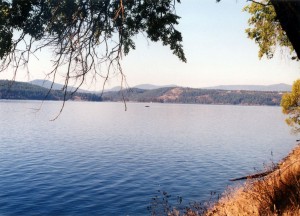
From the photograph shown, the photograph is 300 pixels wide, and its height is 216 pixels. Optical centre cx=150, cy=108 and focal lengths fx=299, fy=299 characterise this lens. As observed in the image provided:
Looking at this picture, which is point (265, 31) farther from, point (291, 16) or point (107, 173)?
point (107, 173)

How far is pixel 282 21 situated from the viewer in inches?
151

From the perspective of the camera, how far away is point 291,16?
3.75 m

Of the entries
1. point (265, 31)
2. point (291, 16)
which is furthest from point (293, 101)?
point (291, 16)

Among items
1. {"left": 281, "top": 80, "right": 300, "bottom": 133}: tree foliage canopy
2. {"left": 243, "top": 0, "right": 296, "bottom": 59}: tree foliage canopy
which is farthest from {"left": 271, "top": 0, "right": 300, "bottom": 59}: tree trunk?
{"left": 281, "top": 80, "right": 300, "bottom": 133}: tree foliage canopy

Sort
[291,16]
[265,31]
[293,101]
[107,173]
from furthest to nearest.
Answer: [107,173] < [293,101] < [265,31] < [291,16]

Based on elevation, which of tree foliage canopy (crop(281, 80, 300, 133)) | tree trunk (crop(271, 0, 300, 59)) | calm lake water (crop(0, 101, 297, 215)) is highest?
tree trunk (crop(271, 0, 300, 59))

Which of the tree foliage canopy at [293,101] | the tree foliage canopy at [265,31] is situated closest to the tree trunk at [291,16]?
the tree foliage canopy at [265,31]

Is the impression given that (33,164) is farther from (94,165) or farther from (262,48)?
(262,48)

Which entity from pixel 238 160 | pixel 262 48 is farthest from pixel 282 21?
pixel 238 160

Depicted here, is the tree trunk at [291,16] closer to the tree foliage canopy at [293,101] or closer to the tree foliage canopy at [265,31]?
the tree foliage canopy at [265,31]

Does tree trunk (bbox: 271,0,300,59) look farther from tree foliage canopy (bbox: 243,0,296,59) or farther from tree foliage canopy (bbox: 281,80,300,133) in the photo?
tree foliage canopy (bbox: 281,80,300,133)

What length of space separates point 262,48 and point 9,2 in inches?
565

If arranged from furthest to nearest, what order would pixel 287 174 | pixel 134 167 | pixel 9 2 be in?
pixel 134 167 → pixel 287 174 → pixel 9 2

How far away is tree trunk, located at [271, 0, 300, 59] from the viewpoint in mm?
3699
